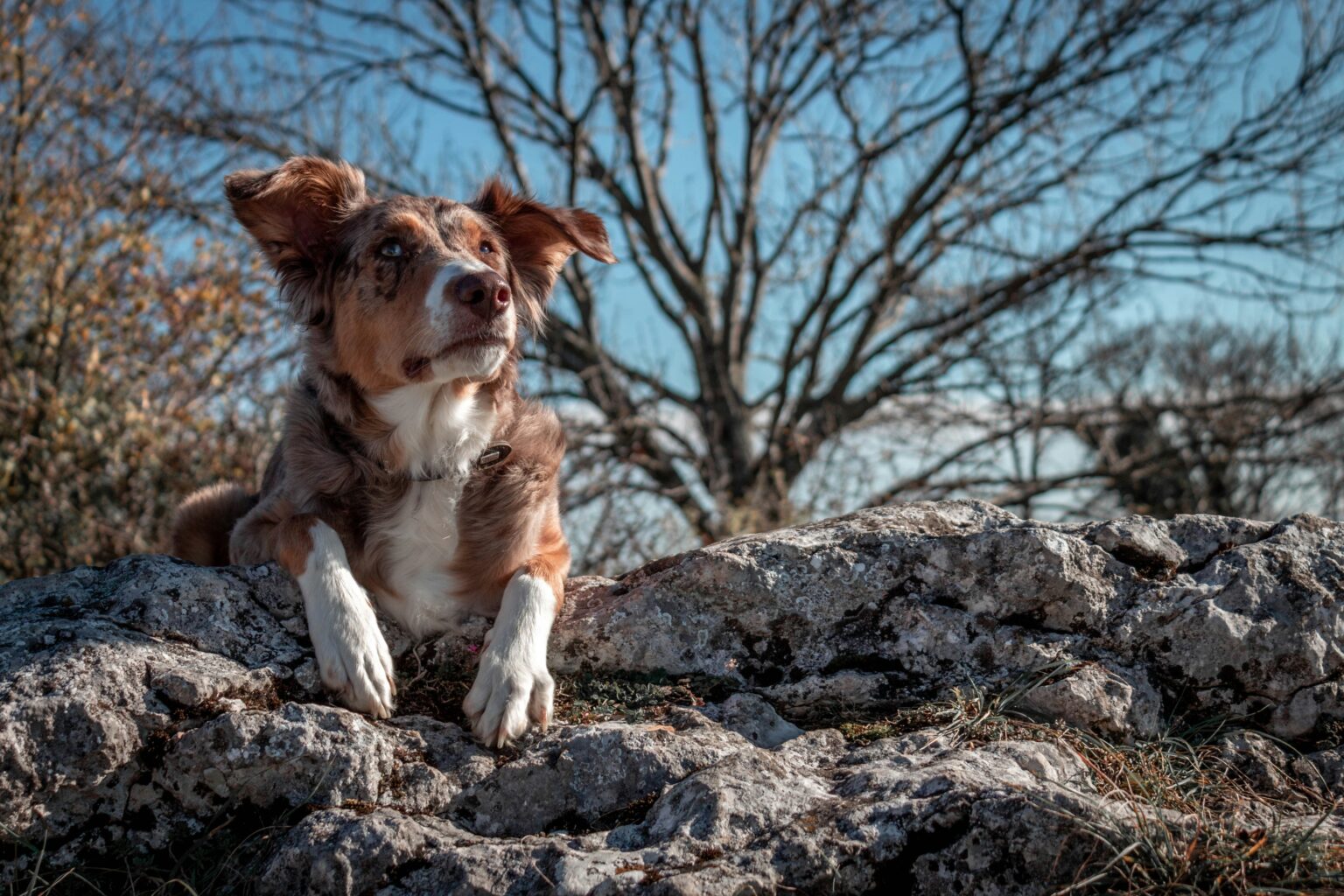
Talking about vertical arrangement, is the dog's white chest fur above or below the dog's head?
below

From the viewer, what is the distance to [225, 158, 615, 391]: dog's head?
3311 mm

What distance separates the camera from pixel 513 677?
279 centimetres

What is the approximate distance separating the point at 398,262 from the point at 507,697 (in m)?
1.61

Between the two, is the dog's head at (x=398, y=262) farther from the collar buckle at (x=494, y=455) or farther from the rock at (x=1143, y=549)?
the rock at (x=1143, y=549)

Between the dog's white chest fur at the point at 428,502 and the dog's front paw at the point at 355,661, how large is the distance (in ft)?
1.18

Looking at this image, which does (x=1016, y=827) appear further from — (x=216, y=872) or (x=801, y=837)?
(x=216, y=872)

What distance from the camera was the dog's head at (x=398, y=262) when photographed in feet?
10.9

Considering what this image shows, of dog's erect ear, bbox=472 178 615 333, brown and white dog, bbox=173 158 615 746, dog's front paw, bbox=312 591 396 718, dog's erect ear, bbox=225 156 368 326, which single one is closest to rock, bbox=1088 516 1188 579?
brown and white dog, bbox=173 158 615 746

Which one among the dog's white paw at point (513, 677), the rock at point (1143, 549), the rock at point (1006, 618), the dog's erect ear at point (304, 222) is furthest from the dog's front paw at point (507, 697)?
the rock at point (1143, 549)

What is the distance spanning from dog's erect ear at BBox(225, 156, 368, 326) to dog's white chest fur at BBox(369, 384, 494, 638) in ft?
1.86

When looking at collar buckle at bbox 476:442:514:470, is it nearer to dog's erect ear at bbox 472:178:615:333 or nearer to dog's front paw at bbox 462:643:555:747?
dog's erect ear at bbox 472:178:615:333

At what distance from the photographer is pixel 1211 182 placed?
10.7 meters

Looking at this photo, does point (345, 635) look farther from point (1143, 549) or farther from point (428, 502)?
point (1143, 549)

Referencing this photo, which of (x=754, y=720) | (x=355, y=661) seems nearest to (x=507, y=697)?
(x=355, y=661)
